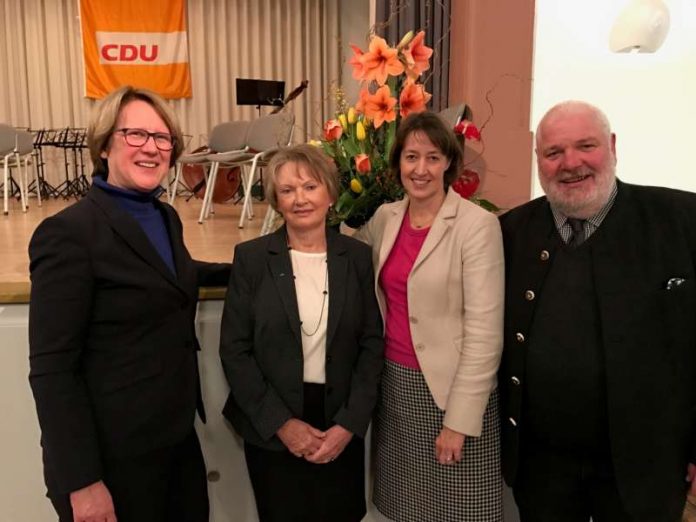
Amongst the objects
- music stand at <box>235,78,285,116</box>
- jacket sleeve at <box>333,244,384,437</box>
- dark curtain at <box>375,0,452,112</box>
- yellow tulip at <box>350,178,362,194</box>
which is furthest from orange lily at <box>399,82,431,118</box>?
music stand at <box>235,78,285,116</box>

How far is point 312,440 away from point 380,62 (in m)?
1.00

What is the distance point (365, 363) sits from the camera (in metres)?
1.43

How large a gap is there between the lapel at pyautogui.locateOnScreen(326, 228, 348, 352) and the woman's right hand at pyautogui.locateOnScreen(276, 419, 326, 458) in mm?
189

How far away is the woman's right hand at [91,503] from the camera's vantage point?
110cm

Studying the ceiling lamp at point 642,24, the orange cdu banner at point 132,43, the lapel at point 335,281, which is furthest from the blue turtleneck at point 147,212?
the orange cdu banner at point 132,43

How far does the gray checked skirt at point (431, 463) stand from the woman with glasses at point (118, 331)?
1.67ft

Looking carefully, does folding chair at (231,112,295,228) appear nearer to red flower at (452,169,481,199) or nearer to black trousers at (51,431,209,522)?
red flower at (452,169,481,199)

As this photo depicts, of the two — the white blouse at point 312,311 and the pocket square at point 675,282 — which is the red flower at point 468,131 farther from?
the pocket square at point 675,282

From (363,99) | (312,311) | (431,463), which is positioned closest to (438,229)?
(312,311)

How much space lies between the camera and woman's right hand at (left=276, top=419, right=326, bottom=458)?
1366mm

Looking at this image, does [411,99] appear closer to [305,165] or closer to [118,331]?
A: [305,165]

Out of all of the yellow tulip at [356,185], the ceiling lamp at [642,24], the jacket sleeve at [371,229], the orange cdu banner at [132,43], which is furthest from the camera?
the orange cdu banner at [132,43]

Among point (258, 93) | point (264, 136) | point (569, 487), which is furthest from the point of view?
point (258, 93)

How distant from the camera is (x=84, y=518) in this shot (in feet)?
3.61
